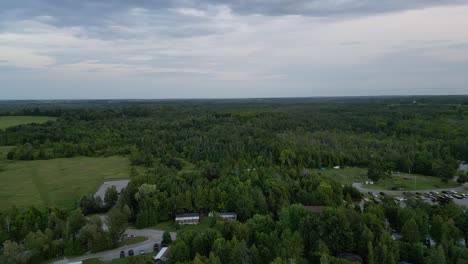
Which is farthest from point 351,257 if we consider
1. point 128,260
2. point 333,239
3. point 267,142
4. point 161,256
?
point 267,142

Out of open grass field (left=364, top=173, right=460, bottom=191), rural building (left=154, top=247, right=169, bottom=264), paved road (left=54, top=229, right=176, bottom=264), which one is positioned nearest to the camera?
rural building (left=154, top=247, right=169, bottom=264)

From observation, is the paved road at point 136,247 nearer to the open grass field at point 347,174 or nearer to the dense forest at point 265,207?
the dense forest at point 265,207

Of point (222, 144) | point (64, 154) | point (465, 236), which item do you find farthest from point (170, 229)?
point (64, 154)

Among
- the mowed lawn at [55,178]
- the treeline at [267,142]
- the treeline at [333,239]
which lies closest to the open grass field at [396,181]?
the treeline at [267,142]

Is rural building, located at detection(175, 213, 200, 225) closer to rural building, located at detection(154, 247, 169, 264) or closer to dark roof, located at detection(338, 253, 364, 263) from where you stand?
rural building, located at detection(154, 247, 169, 264)

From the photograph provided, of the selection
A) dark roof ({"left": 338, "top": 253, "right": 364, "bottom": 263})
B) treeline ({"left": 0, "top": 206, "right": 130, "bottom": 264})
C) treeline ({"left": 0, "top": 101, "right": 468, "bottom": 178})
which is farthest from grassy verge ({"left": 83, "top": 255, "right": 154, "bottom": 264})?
treeline ({"left": 0, "top": 101, "right": 468, "bottom": 178})

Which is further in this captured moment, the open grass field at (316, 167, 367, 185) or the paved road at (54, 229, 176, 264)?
the open grass field at (316, 167, 367, 185)
